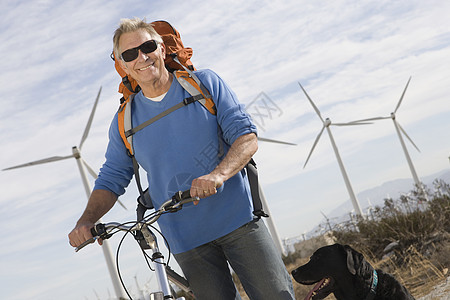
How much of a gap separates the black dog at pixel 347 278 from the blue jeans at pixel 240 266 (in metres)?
1.58

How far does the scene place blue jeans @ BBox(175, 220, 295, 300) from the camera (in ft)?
10.3

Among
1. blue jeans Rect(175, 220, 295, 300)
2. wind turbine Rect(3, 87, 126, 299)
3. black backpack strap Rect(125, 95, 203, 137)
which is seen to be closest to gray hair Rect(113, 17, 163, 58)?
black backpack strap Rect(125, 95, 203, 137)

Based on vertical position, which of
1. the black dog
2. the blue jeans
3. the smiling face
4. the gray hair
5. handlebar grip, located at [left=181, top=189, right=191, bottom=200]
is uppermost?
the gray hair

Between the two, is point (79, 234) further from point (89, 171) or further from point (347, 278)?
point (89, 171)

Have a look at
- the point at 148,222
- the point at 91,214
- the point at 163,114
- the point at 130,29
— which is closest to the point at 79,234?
the point at 91,214

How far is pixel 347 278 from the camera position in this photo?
5016mm

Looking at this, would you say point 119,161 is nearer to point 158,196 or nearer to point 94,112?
point 158,196

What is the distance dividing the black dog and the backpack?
5.83 feet

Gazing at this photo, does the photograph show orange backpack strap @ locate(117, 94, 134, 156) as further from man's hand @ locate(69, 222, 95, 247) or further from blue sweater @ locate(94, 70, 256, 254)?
man's hand @ locate(69, 222, 95, 247)

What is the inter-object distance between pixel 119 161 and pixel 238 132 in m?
0.89

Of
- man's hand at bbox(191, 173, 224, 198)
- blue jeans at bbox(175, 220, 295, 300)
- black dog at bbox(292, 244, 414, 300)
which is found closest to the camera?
man's hand at bbox(191, 173, 224, 198)

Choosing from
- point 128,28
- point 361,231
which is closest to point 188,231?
point 128,28

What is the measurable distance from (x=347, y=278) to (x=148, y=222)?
264cm

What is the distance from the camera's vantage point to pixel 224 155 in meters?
3.33
